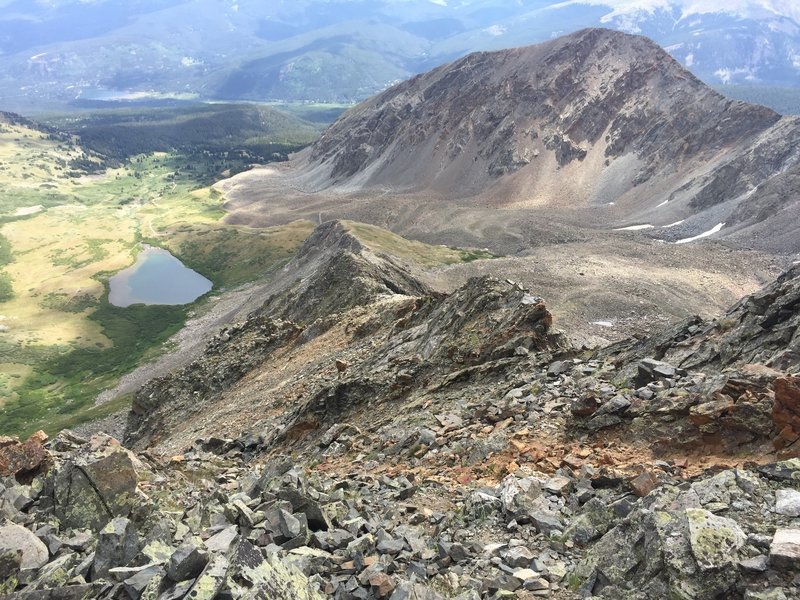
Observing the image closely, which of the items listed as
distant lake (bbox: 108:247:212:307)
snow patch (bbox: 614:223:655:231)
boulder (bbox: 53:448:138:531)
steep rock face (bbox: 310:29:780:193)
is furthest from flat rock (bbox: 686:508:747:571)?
steep rock face (bbox: 310:29:780:193)

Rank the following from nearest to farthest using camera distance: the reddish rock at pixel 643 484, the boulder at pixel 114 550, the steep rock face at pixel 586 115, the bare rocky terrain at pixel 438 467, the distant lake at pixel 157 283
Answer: the bare rocky terrain at pixel 438 467 < the boulder at pixel 114 550 < the reddish rock at pixel 643 484 < the distant lake at pixel 157 283 < the steep rock face at pixel 586 115

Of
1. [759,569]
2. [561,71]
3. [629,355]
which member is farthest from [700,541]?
[561,71]

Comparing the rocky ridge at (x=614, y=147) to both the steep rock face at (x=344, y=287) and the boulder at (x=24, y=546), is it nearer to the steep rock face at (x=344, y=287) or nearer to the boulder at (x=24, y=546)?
the steep rock face at (x=344, y=287)

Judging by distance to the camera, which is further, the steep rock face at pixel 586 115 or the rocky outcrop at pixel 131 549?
the steep rock face at pixel 586 115

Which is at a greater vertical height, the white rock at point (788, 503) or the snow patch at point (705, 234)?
the white rock at point (788, 503)

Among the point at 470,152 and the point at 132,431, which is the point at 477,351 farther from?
the point at 470,152

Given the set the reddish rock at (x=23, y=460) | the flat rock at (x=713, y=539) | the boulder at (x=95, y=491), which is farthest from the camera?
the reddish rock at (x=23, y=460)

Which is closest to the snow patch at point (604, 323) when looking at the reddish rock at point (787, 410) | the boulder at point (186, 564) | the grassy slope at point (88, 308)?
the grassy slope at point (88, 308)
